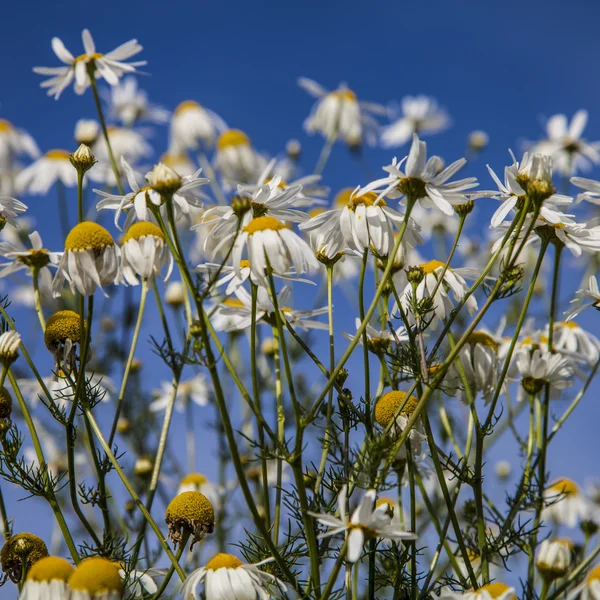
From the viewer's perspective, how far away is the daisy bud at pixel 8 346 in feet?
5.24

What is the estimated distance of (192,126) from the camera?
4.80 metres

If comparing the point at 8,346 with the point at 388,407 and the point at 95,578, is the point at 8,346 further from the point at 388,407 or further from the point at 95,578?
the point at 388,407

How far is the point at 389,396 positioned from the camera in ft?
4.98

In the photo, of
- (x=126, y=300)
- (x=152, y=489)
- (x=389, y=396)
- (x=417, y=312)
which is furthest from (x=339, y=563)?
(x=126, y=300)

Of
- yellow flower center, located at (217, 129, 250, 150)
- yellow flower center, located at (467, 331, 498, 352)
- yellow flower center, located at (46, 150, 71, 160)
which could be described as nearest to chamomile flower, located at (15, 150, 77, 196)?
yellow flower center, located at (46, 150, 71, 160)

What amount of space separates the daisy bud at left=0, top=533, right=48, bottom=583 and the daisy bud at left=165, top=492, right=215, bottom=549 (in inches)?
9.6

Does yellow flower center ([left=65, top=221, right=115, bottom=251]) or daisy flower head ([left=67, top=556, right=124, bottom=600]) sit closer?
daisy flower head ([left=67, top=556, right=124, bottom=600])

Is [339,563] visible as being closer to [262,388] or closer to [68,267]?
[68,267]

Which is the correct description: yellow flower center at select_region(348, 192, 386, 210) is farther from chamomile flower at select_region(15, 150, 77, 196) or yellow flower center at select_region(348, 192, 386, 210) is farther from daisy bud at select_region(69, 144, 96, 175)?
chamomile flower at select_region(15, 150, 77, 196)

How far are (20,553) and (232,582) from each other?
15.6 inches

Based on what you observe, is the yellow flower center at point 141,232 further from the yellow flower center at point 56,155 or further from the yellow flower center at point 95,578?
the yellow flower center at point 56,155

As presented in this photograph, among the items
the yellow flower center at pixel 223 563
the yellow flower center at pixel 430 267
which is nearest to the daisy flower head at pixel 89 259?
the yellow flower center at pixel 223 563

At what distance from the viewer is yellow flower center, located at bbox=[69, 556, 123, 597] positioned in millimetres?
1113

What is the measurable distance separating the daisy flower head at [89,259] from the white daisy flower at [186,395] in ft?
7.03
